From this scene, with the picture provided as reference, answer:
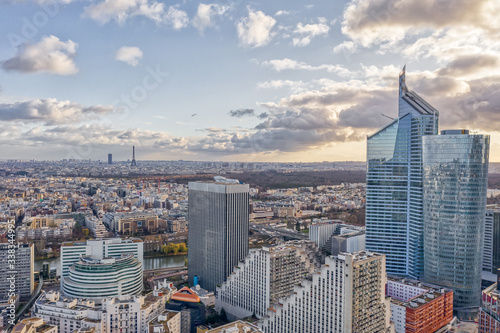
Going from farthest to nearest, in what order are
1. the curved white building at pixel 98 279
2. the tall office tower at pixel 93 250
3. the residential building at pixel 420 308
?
the tall office tower at pixel 93 250
the curved white building at pixel 98 279
the residential building at pixel 420 308

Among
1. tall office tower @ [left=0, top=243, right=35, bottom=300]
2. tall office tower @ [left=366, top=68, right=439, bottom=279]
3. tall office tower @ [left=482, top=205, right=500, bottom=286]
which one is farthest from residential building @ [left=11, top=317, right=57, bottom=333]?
tall office tower @ [left=482, top=205, right=500, bottom=286]

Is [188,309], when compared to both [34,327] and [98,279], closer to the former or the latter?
[34,327]

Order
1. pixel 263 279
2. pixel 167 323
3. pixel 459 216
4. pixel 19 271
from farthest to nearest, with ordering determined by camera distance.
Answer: pixel 19 271 → pixel 459 216 → pixel 263 279 → pixel 167 323

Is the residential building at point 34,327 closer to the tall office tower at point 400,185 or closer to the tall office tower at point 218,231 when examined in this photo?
the tall office tower at point 218,231

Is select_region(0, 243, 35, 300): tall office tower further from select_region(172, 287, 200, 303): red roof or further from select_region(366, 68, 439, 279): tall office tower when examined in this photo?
select_region(366, 68, 439, 279): tall office tower

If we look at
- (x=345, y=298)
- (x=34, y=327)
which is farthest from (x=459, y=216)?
(x=34, y=327)

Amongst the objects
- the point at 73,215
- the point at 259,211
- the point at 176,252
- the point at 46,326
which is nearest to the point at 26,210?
the point at 73,215

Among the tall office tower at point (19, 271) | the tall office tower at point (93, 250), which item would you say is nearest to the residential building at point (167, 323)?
the tall office tower at point (93, 250)
